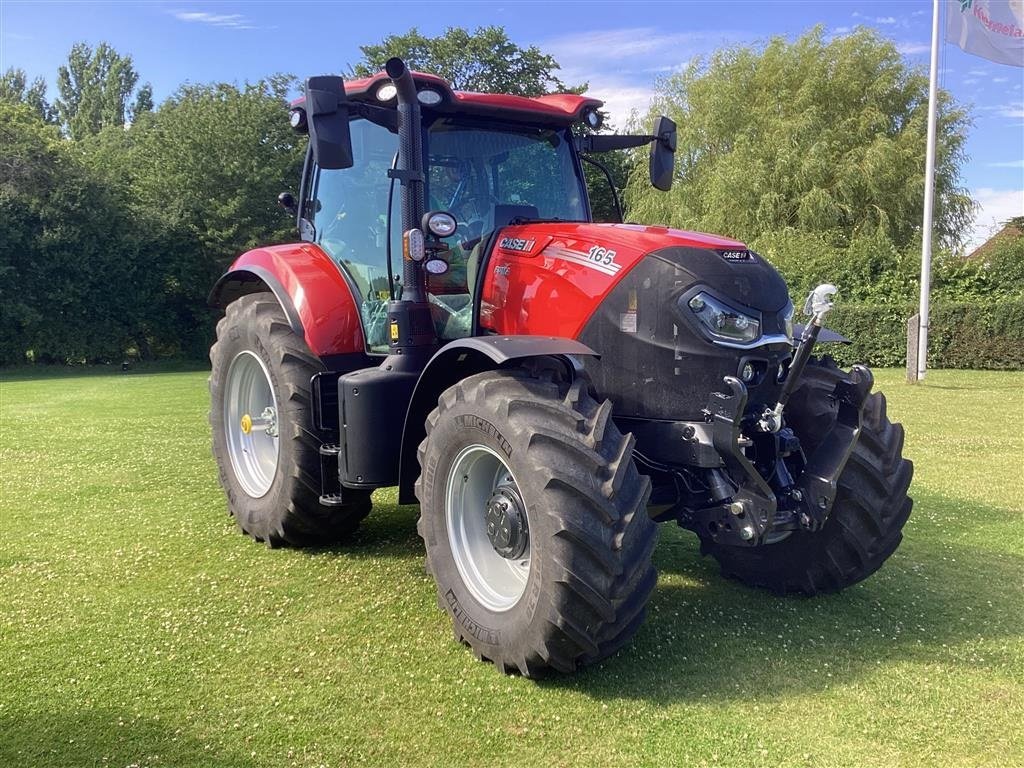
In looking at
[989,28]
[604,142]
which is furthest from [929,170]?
[604,142]

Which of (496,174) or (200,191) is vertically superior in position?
(200,191)

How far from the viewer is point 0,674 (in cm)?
341

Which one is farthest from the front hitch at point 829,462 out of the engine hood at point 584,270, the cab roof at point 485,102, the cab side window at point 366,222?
the cab side window at point 366,222

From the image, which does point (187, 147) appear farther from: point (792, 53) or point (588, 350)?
point (588, 350)

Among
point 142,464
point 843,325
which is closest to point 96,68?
point 843,325

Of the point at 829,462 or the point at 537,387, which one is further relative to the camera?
the point at 829,462

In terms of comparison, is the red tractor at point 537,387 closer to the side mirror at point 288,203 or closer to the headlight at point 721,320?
the headlight at point 721,320

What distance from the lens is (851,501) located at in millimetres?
4008

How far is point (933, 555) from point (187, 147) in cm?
2824

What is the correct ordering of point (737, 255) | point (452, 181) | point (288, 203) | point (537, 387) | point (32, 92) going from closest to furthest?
point (537, 387), point (737, 255), point (452, 181), point (288, 203), point (32, 92)

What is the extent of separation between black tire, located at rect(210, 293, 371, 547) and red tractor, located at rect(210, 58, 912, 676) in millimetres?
16

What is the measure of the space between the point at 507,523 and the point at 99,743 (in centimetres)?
168

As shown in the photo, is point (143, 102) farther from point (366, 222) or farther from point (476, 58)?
point (366, 222)

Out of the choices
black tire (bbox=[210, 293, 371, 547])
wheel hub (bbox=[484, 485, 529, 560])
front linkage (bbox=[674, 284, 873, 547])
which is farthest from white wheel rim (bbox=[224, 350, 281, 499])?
front linkage (bbox=[674, 284, 873, 547])
